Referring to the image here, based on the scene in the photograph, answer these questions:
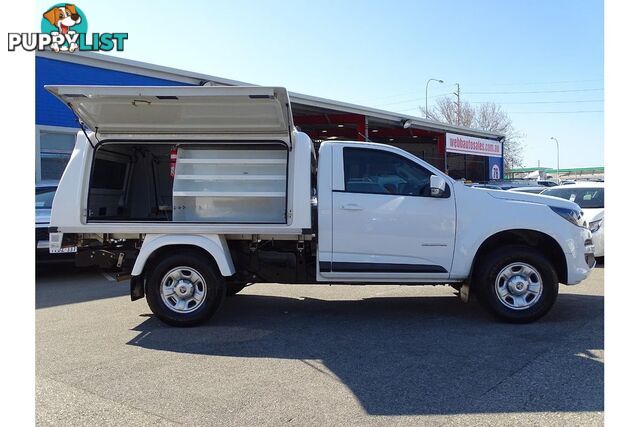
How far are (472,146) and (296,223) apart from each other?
1229 inches

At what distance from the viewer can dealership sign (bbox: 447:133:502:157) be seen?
107 ft

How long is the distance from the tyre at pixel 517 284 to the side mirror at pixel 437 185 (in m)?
0.97

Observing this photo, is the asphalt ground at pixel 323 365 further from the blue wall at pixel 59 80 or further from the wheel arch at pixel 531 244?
the blue wall at pixel 59 80

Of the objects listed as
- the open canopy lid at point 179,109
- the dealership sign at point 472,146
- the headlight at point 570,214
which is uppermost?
the dealership sign at point 472,146

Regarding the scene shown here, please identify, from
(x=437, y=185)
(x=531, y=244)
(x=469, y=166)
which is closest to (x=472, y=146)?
(x=469, y=166)

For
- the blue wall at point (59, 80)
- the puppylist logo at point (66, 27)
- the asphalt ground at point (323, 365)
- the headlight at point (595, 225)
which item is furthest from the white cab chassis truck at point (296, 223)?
the blue wall at point (59, 80)

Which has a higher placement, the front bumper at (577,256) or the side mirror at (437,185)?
the side mirror at (437,185)

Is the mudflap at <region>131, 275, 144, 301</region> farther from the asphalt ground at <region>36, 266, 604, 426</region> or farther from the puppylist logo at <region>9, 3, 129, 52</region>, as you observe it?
the puppylist logo at <region>9, 3, 129, 52</region>

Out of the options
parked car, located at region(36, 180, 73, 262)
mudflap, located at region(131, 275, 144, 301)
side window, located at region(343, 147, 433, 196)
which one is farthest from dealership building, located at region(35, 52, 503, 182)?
parked car, located at region(36, 180, 73, 262)

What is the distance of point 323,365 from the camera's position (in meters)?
4.70

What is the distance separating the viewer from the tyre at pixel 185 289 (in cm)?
595

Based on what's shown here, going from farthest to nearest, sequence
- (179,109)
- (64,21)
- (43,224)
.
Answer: (64,21) → (43,224) → (179,109)

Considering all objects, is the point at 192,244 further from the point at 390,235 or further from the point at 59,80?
the point at 59,80

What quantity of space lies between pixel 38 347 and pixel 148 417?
241 cm
